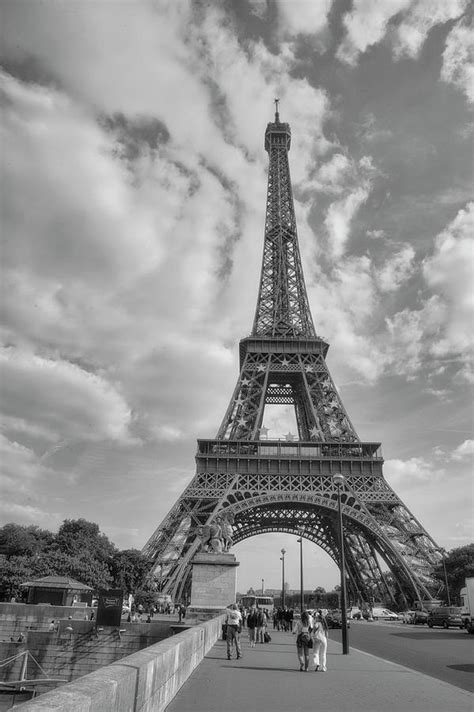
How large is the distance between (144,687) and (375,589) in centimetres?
6751

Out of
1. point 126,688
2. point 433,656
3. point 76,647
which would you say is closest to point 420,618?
point 433,656

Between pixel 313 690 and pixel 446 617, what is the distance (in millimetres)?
35068

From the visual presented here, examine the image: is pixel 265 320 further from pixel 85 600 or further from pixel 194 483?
pixel 85 600

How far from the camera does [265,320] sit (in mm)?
76250

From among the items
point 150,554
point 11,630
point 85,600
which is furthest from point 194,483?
point 11,630

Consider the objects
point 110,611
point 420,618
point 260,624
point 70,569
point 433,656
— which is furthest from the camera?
point 70,569

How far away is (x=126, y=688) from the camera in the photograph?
18.7ft

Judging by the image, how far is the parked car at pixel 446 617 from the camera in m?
41.1

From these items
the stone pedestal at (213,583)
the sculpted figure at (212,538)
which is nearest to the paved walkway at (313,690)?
the stone pedestal at (213,583)

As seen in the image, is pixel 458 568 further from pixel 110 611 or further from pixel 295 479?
pixel 110 611

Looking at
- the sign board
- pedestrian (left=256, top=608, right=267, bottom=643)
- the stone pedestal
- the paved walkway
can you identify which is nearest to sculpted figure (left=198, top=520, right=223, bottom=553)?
the stone pedestal

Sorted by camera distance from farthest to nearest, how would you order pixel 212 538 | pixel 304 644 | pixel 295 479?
pixel 295 479 → pixel 212 538 → pixel 304 644

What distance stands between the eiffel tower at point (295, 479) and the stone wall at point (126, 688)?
4260cm

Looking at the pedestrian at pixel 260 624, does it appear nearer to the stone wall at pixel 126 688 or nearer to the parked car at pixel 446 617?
the stone wall at pixel 126 688
